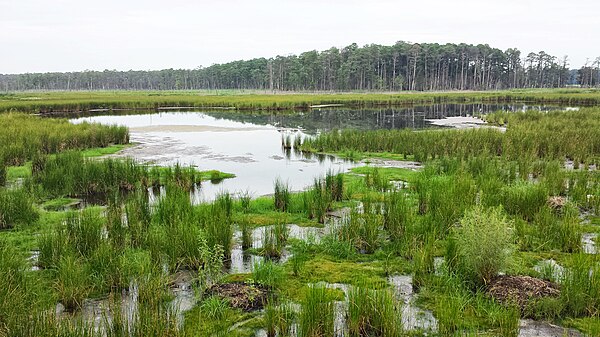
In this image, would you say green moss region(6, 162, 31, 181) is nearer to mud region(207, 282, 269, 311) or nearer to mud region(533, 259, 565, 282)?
mud region(207, 282, 269, 311)

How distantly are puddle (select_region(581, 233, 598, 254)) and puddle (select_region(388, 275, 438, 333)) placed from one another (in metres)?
3.76

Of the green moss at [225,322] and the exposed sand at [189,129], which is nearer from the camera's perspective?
the green moss at [225,322]

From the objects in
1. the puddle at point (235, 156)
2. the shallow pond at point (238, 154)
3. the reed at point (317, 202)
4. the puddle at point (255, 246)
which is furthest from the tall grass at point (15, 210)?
the reed at point (317, 202)

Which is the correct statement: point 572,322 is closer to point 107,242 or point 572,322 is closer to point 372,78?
point 107,242

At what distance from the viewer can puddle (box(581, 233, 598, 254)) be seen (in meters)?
8.67

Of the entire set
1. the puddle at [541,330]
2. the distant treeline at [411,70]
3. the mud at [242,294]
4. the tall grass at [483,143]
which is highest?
the distant treeline at [411,70]

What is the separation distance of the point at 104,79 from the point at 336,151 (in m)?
188

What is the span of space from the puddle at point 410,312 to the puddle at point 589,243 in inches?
148

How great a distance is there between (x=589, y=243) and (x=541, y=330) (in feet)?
13.5

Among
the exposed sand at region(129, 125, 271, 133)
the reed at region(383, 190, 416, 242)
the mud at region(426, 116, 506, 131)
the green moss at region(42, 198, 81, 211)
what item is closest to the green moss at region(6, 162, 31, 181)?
the green moss at region(42, 198, 81, 211)

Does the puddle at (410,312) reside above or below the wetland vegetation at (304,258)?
below

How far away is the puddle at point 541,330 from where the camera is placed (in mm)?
5855

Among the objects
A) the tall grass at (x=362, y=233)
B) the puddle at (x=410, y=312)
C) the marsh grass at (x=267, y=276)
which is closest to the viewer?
the puddle at (x=410, y=312)

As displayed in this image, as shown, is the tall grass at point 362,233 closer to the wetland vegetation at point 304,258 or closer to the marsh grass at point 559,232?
the wetland vegetation at point 304,258
